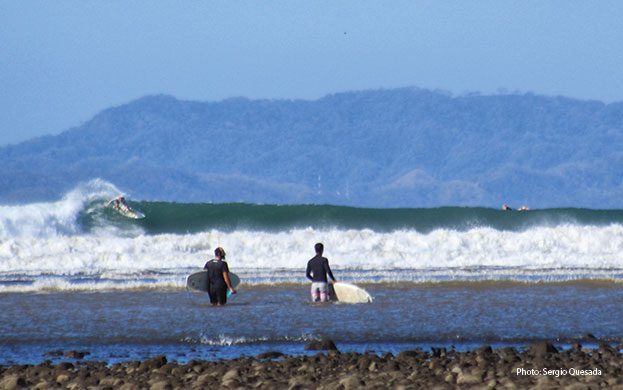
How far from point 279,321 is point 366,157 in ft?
523

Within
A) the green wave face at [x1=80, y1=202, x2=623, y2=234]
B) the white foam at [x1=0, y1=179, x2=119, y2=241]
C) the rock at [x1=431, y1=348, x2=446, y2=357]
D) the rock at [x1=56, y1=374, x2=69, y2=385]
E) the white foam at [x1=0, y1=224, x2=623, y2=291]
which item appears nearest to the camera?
the rock at [x1=56, y1=374, x2=69, y2=385]

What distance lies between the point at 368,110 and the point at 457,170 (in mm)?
33299

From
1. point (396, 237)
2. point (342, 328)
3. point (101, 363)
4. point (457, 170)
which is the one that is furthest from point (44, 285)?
point (457, 170)

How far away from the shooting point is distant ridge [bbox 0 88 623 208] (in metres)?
155

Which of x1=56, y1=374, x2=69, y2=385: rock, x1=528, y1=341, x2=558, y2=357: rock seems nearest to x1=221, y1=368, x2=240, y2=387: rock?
x1=56, y1=374, x2=69, y2=385: rock

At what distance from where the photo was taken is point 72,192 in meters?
45.3

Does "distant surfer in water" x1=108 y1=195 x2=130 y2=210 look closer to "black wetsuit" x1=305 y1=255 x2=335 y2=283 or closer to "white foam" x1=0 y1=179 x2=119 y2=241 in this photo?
"white foam" x1=0 y1=179 x2=119 y2=241

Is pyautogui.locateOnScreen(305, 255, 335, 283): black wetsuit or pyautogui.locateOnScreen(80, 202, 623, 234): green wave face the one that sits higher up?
pyautogui.locateOnScreen(80, 202, 623, 234): green wave face

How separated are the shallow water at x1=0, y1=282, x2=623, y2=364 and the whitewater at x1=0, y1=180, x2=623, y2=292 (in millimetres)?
2888

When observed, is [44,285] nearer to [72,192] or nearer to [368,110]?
[72,192]

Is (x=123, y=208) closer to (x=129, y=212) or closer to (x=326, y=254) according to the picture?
(x=129, y=212)

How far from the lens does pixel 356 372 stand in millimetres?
12141

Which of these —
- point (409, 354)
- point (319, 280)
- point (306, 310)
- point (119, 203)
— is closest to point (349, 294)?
point (319, 280)

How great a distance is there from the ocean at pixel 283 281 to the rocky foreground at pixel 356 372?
1.15 metres
